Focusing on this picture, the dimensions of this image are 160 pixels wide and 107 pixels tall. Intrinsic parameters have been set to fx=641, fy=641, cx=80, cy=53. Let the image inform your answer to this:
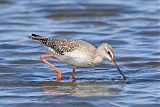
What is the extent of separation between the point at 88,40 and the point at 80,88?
4.97m

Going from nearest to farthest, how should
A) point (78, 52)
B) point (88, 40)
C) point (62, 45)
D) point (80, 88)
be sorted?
point (80, 88), point (78, 52), point (62, 45), point (88, 40)

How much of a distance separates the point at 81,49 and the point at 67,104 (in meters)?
2.00

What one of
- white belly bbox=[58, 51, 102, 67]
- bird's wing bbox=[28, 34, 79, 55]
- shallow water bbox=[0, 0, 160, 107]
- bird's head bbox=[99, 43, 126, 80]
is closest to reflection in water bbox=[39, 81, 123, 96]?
shallow water bbox=[0, 0, 160, 107]

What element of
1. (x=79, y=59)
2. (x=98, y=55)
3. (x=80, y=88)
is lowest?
(x=80, y=88)

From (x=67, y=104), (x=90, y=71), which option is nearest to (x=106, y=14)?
(x=90, y=71)

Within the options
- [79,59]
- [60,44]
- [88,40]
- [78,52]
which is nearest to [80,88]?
[79,59]

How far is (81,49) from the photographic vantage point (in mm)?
13758

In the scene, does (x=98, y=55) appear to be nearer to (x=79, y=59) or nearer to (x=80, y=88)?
(x=79, y=59)

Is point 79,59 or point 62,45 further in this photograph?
point 62,45

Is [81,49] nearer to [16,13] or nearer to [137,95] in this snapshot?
[137,95]

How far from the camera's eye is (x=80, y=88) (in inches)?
530

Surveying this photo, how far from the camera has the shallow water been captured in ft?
41.1

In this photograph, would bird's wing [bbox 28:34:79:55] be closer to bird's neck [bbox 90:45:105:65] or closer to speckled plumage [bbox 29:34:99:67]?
speckled plumage [bbox 29:34:99:67]

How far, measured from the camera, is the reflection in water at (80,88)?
12938 mm
